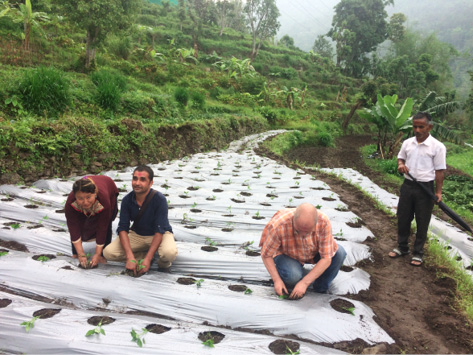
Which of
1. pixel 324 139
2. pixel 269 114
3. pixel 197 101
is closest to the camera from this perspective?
pixel 197 101

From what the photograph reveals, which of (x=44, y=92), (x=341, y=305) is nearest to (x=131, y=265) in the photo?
(x=341, y=305)

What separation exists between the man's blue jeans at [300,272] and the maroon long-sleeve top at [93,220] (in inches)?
53.5

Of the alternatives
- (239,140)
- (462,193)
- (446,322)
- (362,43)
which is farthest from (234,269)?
(362,43)

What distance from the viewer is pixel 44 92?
5297 millimetres

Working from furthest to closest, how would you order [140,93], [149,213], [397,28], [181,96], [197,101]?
[397,28] < [197,101] < [181,96] < [140,93] < [149,213]

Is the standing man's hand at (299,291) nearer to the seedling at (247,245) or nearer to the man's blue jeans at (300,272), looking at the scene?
the man's blue jeans at (300,272)

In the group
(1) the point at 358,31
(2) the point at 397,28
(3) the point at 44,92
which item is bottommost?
(3) the point at 44,92

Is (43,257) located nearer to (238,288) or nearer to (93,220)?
(93,220)

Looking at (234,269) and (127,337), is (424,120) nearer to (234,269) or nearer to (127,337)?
(234,269)

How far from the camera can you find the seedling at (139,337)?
1588mm

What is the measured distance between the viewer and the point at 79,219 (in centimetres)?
234

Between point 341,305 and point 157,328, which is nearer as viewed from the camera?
point 157,328

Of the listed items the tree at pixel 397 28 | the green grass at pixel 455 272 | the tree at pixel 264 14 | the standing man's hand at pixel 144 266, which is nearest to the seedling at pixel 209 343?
the standing man's hand at pixel 144 266

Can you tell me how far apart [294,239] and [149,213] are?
3.74 feet
